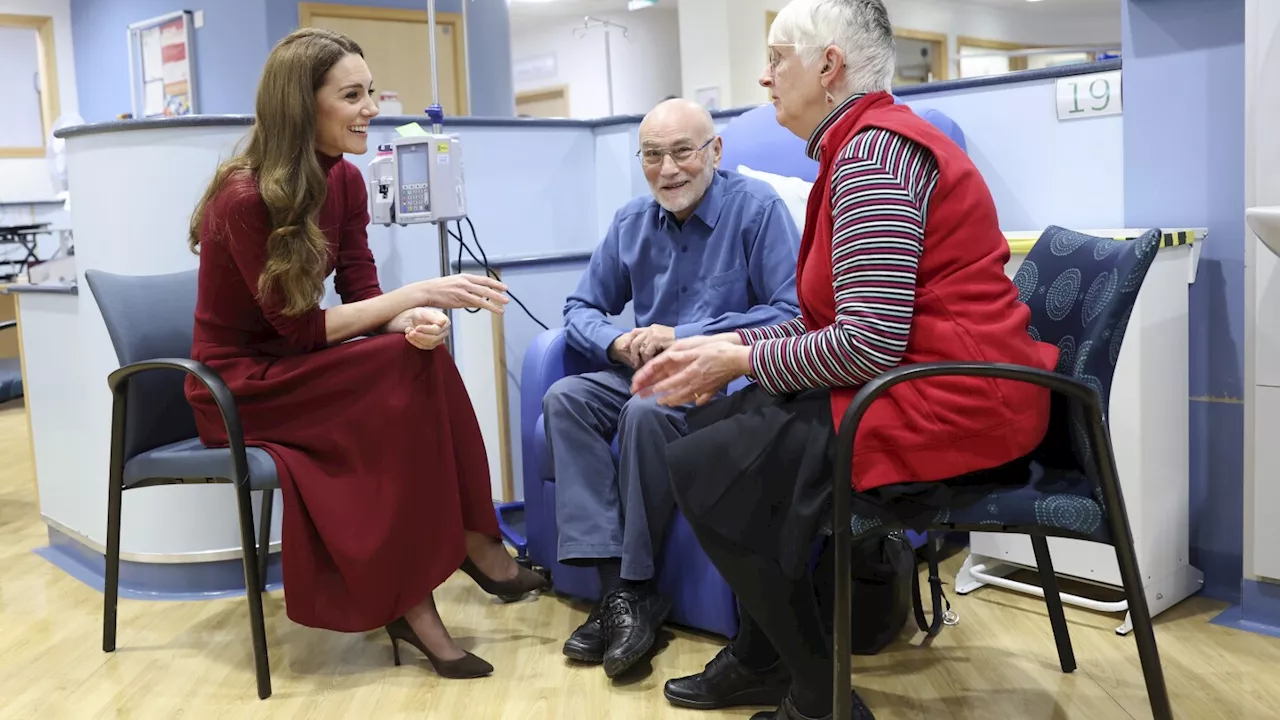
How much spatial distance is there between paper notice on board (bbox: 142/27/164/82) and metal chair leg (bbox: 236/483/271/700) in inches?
242

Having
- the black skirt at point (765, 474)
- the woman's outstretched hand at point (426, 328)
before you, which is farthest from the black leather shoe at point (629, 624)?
the woman's outstretched hand at point (426, 328)

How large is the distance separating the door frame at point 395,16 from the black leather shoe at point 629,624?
16.3 ft

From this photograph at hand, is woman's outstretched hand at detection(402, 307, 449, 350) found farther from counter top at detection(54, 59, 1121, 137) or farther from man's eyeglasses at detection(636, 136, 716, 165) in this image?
counter top at detection(54, 59, 1121, 137)

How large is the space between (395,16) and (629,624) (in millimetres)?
5693

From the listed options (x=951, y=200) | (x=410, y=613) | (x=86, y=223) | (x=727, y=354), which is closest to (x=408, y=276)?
(x=86, y=223)

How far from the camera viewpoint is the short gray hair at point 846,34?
5.23 feet

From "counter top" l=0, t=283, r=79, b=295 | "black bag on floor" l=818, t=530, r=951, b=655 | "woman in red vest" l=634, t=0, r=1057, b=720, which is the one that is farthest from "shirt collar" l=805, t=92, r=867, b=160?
"counter top" l=0, t=283, r=79, b=295

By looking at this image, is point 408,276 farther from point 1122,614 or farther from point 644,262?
point 1122,614

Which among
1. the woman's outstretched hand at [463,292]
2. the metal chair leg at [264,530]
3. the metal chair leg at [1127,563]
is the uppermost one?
the woman's outstretched hand at [463,292]

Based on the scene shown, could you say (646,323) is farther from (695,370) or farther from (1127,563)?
(1127,563)

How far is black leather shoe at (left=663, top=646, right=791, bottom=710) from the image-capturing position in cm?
188

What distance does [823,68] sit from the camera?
161 cm

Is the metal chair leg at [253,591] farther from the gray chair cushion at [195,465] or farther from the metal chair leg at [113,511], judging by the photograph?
the metal chair leg at [113,511]

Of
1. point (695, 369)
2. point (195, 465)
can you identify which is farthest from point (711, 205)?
point (195, 465)
